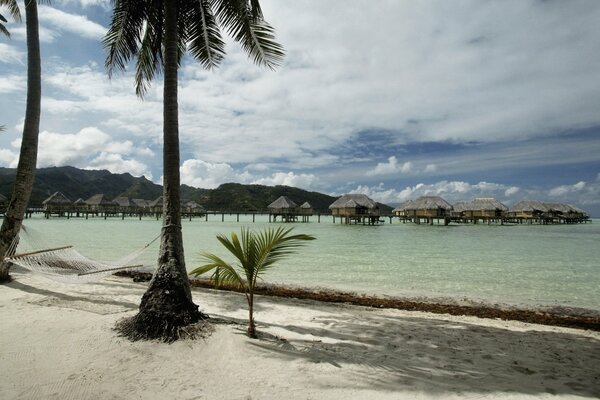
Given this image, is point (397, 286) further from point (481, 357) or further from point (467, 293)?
point (481, 357)

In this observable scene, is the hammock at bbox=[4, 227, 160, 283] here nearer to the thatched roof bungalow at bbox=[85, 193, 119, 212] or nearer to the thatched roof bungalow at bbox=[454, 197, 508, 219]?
the thatched roof bungalow at bbox=[454, 197, 508, 219]

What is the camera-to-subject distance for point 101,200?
173ft

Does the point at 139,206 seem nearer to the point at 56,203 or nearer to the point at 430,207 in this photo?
the point at 56,203

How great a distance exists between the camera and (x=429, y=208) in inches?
1634

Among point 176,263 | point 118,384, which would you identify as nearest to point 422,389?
point 118,384

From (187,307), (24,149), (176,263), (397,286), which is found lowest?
(397,286)

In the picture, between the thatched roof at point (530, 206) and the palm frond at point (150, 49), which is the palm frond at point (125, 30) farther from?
the thatched roof at point (530, 206)

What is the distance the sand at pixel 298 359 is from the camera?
2.65m

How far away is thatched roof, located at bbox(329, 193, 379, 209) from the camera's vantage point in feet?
137

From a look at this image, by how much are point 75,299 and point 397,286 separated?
21.9ft

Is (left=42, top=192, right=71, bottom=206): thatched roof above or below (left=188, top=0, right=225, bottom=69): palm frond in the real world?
below

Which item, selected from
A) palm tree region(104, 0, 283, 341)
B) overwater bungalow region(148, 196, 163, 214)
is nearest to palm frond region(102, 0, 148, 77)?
palm tree region(104, 0, 283, 341)

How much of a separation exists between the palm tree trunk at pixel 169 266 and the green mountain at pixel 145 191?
176ft

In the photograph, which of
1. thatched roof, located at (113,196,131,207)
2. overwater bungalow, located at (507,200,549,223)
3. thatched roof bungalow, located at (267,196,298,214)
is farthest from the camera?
thatched roof, located at (113,196,131,207)
